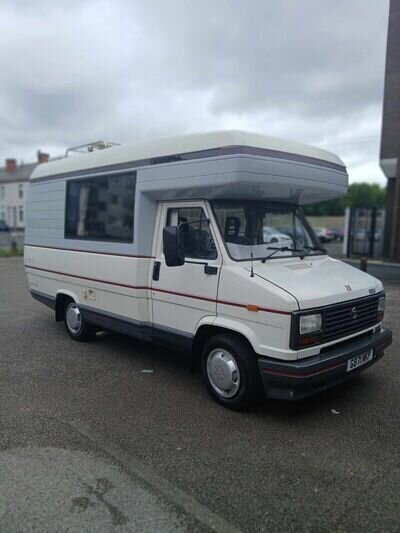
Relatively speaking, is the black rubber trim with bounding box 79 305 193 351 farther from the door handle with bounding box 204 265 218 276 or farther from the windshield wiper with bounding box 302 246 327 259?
the windshield wiper with bounding box 302 246 327 259

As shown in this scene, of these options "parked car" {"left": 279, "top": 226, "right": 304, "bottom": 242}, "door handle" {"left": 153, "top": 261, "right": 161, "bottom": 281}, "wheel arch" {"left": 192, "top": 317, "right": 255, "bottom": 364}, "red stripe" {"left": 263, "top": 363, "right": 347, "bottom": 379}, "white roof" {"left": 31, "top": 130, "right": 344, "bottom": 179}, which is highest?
"white roof" {"left": 31, "top": 130, "right": 344, "bottom": 179}

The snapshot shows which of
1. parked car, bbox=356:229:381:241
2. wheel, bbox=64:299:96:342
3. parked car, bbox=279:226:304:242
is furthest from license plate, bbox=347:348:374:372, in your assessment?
parked car, bbox=356:229:381:241

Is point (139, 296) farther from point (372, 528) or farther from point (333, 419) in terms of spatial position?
point (372, 528)

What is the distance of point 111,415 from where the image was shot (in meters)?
4.15

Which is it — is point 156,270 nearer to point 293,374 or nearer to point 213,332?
point 213,332

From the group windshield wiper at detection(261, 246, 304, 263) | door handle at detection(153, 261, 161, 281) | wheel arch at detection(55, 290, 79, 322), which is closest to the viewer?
windshield wiper at detection(261, 246, 304, 263)

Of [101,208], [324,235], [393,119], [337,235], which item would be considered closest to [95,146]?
[101,208]

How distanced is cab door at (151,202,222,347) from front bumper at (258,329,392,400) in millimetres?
893

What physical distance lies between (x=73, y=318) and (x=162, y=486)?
409 centimetres

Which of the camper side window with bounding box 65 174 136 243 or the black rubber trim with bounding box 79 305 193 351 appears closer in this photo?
the black rubber trim with bounding box 79 305 193 351

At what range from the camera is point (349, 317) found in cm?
422

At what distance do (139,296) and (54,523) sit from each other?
2829 mm

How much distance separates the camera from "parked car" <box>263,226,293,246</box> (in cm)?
486

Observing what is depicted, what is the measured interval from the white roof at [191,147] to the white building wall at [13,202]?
163 ft
